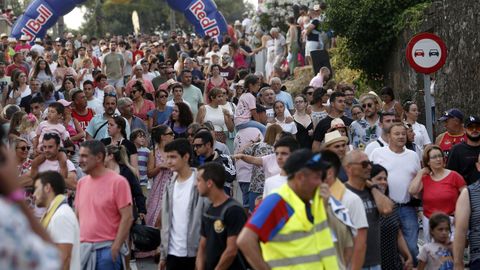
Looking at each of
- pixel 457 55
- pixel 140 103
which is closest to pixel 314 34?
pixel 457 55

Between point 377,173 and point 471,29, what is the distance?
36.1 ft

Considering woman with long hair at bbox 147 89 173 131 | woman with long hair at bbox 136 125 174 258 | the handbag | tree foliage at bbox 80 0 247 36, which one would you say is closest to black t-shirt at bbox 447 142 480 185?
woman with long hair at bbox 136 125 174 258

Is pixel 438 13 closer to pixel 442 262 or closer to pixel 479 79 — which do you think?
pixel 479 79

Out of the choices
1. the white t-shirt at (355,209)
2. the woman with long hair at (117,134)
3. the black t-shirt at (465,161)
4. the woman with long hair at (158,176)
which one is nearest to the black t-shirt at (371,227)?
the white t-shirt at (355,209)

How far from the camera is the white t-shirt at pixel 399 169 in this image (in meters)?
12.4

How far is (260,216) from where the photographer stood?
7.74 metres

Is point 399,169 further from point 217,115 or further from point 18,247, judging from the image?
point 18,247

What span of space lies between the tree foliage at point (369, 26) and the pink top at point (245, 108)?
8.14m

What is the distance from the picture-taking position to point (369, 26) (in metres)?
27.3

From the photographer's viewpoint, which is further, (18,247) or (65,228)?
(65,228)

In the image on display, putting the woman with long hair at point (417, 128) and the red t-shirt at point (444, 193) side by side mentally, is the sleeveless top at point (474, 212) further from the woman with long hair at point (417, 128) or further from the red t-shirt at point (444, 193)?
the woman with long hair at point (417, 128)

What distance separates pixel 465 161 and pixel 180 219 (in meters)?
3.86

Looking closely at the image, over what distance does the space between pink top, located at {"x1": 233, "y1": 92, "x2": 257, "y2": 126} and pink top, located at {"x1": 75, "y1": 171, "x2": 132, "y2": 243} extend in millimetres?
8136

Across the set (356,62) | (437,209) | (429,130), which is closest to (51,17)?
(356,62)
